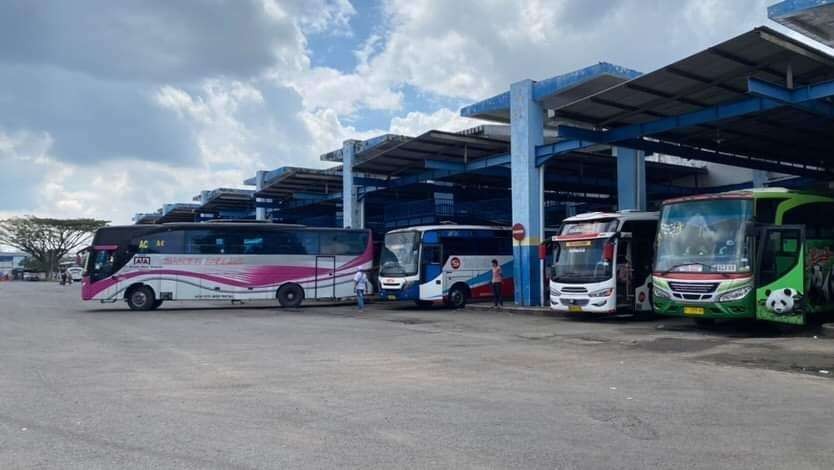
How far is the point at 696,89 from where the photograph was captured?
53.7 ft

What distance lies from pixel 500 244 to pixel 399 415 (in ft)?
57.1

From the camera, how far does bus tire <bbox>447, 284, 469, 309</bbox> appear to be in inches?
882

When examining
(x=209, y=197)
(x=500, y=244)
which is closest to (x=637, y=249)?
(x=500, y=244)

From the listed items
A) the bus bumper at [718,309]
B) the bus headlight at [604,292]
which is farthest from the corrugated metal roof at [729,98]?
the bus bumper at [718,309]

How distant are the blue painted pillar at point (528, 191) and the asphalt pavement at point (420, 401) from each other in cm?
683

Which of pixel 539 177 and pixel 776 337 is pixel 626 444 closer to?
pixel 776 337

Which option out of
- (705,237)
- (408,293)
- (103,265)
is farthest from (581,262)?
(103,265)

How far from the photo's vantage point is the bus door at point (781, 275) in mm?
13008

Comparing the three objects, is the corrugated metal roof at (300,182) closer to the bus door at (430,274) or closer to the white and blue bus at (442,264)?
the white and blue bus at (442,264)

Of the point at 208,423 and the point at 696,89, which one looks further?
the point at 696,89

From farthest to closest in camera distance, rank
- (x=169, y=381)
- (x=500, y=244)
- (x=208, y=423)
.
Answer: (x=500, y=244)
(x=169, y=381)
(x=208, y=423)

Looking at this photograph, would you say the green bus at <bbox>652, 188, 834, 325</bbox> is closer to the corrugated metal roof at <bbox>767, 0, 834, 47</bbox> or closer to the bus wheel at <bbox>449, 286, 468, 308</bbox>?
the corrugated metal roof at <bbox>767, 0, 834, 47</bbox>

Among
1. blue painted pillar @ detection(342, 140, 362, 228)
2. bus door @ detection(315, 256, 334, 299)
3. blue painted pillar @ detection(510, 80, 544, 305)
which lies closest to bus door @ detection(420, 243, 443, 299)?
blue painted pillar @ detection(510, 80, 544, 305)

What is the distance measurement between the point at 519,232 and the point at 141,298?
1276cm
